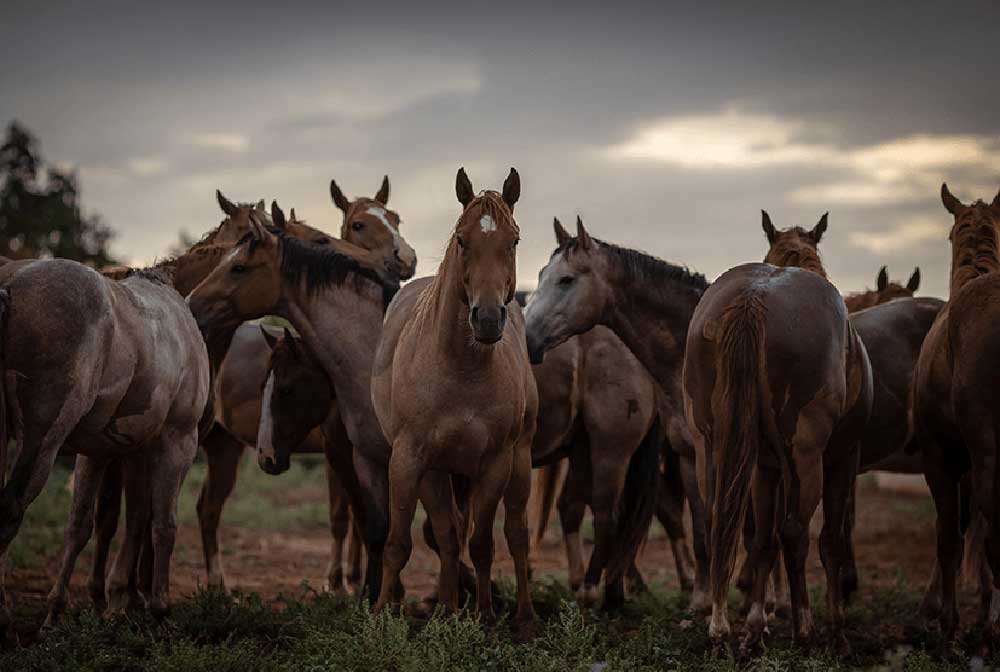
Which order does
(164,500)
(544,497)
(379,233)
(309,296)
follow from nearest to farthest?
(164,500) < (309,296) < (379,233) < (544,497)

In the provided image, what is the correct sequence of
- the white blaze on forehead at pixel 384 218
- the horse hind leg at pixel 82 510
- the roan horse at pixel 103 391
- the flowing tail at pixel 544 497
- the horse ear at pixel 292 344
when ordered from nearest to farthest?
1. the roan horse at pixel 103 391
2. the horse hind leg at pixel 82 510
3. the horse ear at pixel 292 344
4. the white blaze on forehead at pixel 384 218
5. the flowing tail at pixel 544 497

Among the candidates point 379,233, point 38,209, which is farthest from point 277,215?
point 38,209

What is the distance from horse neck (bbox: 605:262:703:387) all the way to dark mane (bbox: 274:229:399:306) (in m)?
1.79

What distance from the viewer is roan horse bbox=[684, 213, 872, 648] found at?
5.43 metres

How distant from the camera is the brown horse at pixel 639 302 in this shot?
7.73 metres

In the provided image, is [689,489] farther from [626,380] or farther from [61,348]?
[61,348]

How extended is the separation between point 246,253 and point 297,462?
1467cm

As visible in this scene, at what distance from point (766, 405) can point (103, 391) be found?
370cm

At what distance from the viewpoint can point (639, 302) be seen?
7844 mm

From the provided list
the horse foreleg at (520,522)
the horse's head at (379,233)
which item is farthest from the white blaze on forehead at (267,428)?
the horse foreleg at (520,522)

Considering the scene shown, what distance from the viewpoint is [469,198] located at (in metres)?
6.02

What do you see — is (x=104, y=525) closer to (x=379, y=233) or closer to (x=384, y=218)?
(x=379, y=233)

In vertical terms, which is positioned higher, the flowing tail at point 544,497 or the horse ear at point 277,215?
the horse ear at point 277,215

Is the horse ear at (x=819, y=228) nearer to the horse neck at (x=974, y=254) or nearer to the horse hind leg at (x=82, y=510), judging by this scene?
the horse neck at (x=974, y=254)
